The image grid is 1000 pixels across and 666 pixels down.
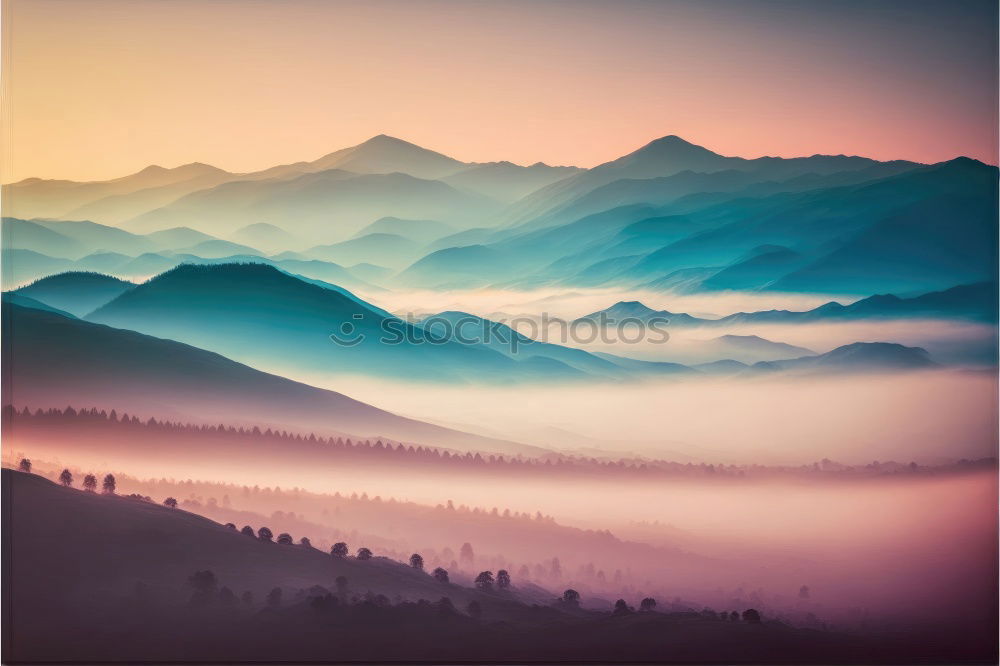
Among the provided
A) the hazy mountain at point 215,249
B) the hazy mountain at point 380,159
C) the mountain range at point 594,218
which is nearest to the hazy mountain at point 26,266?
the mountain range at point 594,218

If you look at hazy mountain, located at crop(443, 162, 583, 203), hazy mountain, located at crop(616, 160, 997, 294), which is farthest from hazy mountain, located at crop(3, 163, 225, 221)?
hazy mountain, located at crop(616, 160, 997, 294)

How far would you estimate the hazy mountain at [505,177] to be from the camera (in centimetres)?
477

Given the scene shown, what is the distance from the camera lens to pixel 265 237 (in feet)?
15.4

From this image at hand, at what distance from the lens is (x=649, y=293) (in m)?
4.67

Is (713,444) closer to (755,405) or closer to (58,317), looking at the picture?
(755,405)

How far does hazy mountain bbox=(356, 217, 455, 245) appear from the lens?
4.71 meters

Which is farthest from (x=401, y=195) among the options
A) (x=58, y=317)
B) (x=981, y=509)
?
(x=981, y=509)

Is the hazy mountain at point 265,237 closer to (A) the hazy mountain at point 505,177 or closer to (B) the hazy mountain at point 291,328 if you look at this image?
(B) the hazy mountain at point 291,328

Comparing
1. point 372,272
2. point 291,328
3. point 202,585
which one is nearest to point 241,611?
point 202,585

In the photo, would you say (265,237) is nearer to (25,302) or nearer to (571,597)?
(25,302)

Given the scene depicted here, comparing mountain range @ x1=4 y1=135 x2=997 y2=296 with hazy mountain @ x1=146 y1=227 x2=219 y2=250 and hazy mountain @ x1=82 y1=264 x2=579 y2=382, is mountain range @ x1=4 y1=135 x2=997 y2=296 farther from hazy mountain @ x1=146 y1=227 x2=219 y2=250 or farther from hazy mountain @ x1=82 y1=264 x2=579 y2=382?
hazy mountain @ x1=82 y1=264 x2=579 y2=382

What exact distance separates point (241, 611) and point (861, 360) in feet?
11.1

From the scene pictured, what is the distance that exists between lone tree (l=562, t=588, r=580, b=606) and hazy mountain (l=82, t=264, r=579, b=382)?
1.08 meters

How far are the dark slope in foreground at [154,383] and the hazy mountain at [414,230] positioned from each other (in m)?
0.90
